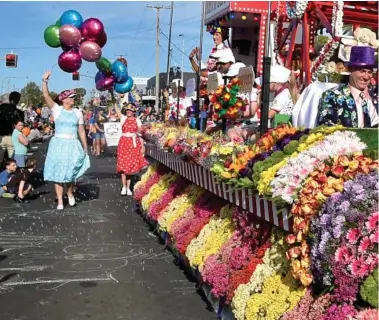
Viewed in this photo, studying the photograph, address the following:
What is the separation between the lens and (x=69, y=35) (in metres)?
9.75

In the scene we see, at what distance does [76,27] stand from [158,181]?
3.82 metres

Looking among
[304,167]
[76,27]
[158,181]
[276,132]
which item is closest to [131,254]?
[158,181]

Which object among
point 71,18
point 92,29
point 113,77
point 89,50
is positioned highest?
point 71,18

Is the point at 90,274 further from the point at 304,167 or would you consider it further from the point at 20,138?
the point at 20,138

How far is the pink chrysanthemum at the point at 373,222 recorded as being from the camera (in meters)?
2.43

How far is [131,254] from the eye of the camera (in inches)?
243

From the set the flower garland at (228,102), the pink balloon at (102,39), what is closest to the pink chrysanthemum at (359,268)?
the flower garland at (228,102)

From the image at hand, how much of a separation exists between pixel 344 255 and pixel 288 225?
0.67 meters

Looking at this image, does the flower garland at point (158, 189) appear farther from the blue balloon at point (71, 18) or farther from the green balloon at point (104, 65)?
the green balloon at point (104, 65)

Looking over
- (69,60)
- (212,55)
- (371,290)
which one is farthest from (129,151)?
(371,290)

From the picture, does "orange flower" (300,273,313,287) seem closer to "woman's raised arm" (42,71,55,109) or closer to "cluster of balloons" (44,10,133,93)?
"woman's raised arm" (42,71,55,109)

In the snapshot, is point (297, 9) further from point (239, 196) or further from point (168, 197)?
point (239, 196)

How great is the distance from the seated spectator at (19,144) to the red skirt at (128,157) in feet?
6.46

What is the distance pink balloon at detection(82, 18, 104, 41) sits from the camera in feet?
33.2
